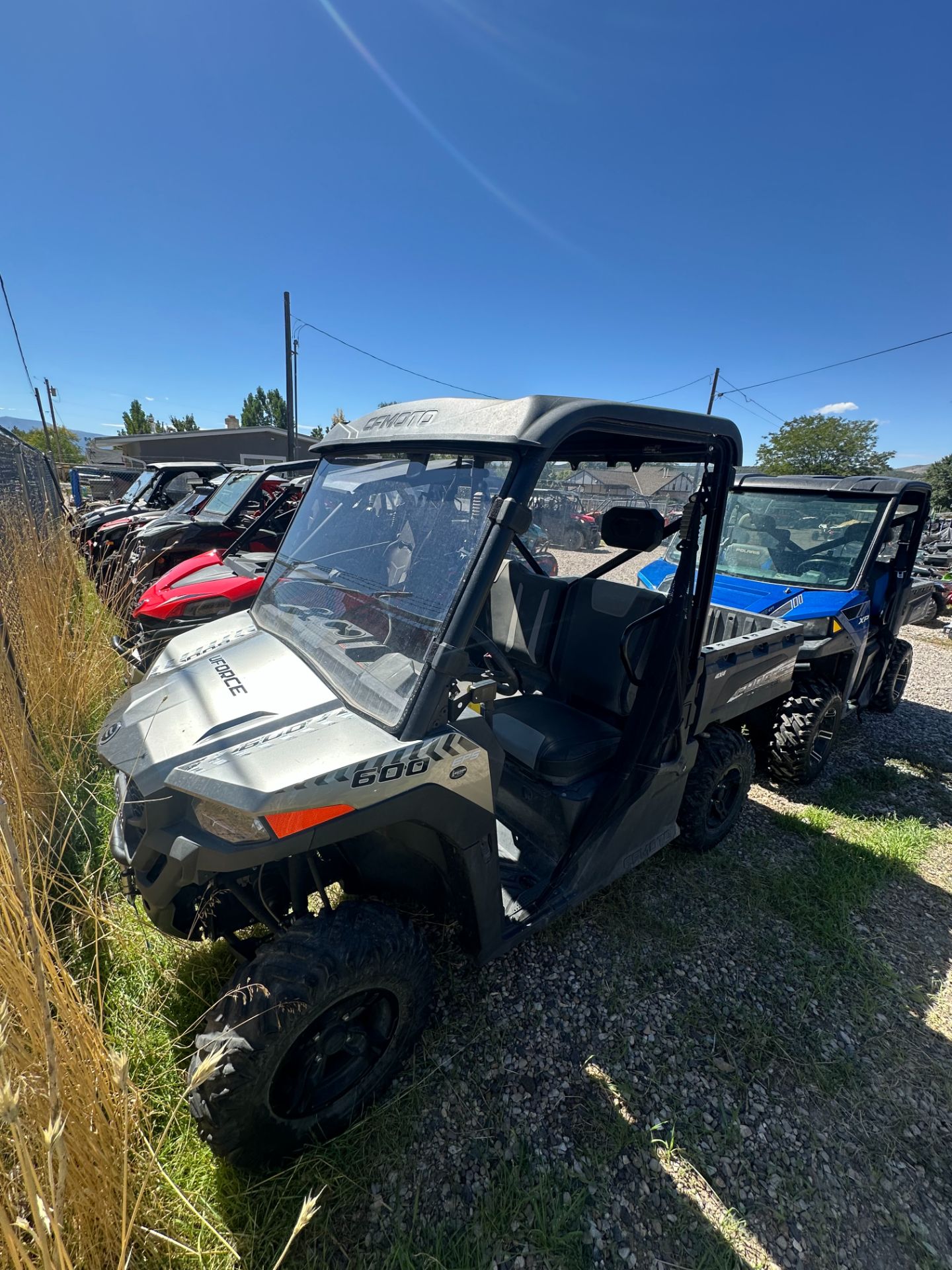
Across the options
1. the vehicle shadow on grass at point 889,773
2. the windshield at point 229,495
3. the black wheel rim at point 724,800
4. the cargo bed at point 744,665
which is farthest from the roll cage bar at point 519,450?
the windshield at point 229,495

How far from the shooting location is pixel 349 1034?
5.86 feet

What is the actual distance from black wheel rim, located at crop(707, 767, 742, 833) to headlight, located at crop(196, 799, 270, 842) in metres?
2.57

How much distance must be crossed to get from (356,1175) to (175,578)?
4.70m

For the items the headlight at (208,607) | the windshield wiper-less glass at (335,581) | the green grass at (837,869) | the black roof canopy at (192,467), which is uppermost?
the black roof canopy at (192,467)

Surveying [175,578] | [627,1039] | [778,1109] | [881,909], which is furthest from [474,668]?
[175,578]

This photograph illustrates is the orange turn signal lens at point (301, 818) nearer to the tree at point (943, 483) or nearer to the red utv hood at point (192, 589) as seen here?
the red utv hood at point (192, 589)

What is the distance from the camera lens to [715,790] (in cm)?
312

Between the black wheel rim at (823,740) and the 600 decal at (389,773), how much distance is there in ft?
11.3

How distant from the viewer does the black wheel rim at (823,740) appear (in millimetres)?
3953

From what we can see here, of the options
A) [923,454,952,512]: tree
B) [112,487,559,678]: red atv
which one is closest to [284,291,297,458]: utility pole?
[112,487,559,678]: red atv

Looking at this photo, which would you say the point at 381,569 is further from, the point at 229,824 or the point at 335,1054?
the point at 335,1054

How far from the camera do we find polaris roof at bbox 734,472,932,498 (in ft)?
14.0

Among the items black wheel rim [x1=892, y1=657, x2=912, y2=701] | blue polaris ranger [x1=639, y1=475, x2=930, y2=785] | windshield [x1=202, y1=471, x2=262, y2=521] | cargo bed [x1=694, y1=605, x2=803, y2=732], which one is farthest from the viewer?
windshield [x1=202, y1=471, x2=262, y2=521]

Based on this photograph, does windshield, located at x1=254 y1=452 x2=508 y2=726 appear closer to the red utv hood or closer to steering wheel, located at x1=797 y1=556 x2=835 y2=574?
the red utv hood
